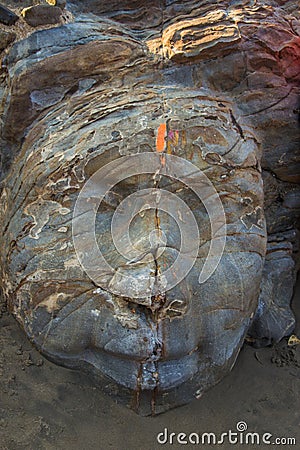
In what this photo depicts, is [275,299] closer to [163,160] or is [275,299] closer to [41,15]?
[163,160]

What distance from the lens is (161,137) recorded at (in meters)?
2.31

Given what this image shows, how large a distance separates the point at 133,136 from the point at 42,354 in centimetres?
97

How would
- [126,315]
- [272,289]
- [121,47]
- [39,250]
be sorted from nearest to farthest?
1. [126,315]
2. [39,250]
3. [121,47]
4. [272,289]

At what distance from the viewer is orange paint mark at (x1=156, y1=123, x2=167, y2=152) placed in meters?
2.29

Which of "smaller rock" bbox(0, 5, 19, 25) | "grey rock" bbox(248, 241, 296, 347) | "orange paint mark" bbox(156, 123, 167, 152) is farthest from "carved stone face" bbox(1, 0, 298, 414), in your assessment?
"grey rock" bbox(248, 241, 296, 347)

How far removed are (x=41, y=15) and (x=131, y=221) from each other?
1089 mm

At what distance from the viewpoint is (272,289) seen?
2812mm

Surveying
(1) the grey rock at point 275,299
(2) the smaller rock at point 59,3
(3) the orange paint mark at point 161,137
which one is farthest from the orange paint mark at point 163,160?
(2) the smaller rock at point 59,3

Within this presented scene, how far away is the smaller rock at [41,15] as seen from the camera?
2611mm

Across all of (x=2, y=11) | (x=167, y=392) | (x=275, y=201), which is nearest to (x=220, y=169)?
(x=275, y=201)

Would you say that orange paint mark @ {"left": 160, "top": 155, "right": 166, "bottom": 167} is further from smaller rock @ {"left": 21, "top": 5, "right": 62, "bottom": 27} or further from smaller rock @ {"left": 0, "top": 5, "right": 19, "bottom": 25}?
smaller rock @ {"left": 0, "top": 5, "right": 19, "bottom": 25}

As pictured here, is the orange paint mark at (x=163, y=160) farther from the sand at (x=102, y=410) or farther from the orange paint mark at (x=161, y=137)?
the sand at (x=102, y=410)

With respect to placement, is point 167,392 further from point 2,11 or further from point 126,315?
point 2,11

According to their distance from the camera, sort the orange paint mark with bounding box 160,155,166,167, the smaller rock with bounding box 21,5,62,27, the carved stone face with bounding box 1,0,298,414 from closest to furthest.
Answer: the carved stone face with bounding box 1,0,298,414 < the orange paint mark with bounding box 160,155,166,167 < the smaller rock with bounding box 21,5,62,27
